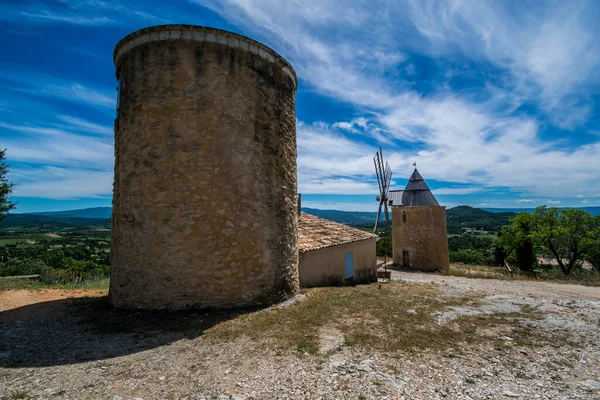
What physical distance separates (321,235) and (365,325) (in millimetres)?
6899

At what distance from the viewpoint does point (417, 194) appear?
25.7m

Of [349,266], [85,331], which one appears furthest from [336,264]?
[85,331]

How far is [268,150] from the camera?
311 inches

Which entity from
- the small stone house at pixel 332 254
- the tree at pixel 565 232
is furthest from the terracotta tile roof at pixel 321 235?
the tree at pixel 565 232

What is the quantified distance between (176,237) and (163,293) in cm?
127

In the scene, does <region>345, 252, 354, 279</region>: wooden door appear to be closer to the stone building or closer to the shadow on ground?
the shadow on ground

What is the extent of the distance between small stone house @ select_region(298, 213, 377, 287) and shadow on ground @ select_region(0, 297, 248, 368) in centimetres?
467

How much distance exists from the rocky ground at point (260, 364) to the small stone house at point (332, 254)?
495cm

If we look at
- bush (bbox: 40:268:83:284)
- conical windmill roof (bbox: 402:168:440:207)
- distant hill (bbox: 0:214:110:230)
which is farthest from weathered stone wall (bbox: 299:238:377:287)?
distant hill (bbox: 0:214:110:230)

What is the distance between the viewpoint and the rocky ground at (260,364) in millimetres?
3779

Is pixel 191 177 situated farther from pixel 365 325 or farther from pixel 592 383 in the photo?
pixel 592 383

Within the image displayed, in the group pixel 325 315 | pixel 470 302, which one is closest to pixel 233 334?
pixel 325 315

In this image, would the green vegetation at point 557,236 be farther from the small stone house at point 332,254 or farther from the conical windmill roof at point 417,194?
the small stone house at point 332,254

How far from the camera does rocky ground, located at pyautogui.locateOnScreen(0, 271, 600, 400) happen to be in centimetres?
378
